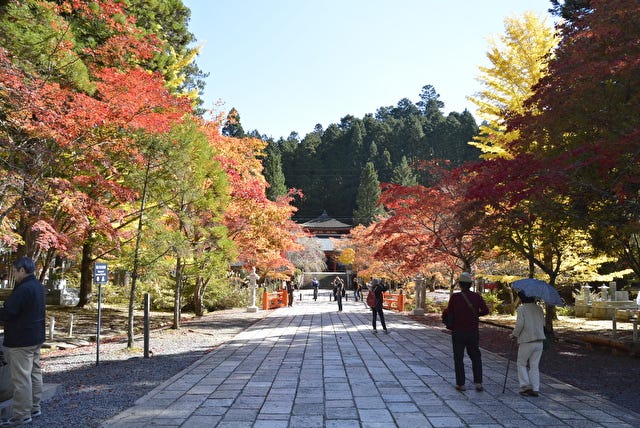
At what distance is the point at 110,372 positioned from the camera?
791 centimetres

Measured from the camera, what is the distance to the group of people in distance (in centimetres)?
611

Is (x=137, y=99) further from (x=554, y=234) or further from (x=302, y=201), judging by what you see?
(x=302, y=201)

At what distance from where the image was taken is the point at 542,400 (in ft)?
19.3

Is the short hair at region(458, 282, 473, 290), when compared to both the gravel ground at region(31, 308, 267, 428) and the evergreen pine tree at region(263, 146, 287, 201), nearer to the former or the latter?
the gravel ground at region(31, 308, 267, 428)

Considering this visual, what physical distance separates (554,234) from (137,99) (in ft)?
31.0

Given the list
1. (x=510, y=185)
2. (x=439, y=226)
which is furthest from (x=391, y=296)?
(x=510, y=185)

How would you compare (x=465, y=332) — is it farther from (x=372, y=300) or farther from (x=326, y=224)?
(x=326, y=224)

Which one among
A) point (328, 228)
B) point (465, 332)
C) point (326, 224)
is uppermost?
point (326, 224)

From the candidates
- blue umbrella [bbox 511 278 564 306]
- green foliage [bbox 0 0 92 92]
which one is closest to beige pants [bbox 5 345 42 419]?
blue umbrella [bbox 511 278 564 306]

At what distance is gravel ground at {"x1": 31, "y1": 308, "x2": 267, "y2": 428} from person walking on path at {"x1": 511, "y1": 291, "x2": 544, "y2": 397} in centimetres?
469

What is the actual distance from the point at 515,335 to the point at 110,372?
6046mm

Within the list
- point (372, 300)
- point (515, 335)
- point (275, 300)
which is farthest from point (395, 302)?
point (515, 335)

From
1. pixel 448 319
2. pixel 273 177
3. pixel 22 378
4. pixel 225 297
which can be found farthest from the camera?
pixel 273 177

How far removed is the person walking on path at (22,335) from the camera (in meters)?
4.76
